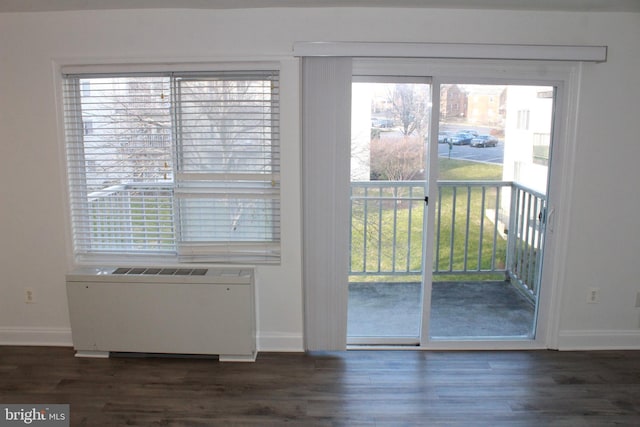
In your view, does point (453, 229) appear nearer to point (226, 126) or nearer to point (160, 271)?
point (226, 126)

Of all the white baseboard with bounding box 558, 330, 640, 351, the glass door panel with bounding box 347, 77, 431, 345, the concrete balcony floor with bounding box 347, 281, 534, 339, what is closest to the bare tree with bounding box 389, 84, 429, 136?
the glass door panel with bounding box 347, 77, 431, 345

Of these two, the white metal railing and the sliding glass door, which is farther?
the white metal railing

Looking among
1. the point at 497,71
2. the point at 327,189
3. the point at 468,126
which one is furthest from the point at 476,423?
the point at 497,71

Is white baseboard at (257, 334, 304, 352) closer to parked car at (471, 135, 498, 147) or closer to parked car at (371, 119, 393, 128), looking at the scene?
parked car at (371, 119, 393, 128)

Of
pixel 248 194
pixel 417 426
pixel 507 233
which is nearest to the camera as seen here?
pixel 417 426

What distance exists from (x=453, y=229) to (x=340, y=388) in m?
1.34

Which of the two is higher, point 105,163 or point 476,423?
point 105,163

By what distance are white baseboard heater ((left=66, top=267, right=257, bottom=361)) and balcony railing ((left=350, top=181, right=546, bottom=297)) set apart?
35.5 inches

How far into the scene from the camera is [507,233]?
3326 mm

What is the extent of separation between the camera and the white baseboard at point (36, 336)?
3.34m

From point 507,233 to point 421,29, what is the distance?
1.54 meters

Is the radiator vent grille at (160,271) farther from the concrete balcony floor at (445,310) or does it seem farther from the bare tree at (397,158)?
the bare tree at (397,158)

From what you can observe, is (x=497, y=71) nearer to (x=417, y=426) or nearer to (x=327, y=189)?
(x=327, y=189)

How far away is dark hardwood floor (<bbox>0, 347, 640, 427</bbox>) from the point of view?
2516 millimetres
